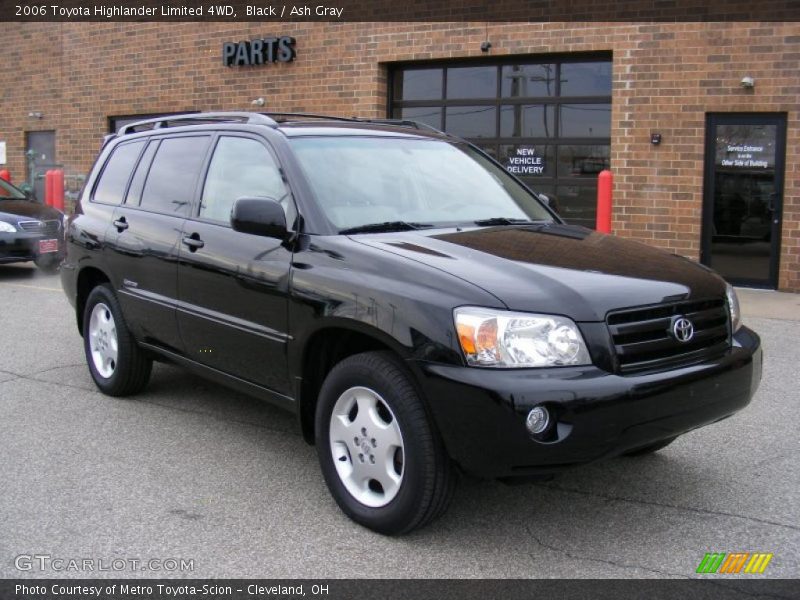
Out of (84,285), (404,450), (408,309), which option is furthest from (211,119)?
(404,450)

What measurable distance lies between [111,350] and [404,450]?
3019 millimetres

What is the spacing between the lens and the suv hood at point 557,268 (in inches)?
131

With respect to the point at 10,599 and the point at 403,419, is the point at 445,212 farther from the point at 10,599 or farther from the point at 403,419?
the point at 10,599

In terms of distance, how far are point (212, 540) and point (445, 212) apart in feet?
6.56

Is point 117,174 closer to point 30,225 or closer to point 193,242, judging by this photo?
point 193,242

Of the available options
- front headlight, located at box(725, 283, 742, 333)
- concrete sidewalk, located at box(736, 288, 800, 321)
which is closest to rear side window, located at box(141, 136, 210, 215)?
front headlight, located at box(725, 283, 742, 333)

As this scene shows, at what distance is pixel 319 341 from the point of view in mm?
3941

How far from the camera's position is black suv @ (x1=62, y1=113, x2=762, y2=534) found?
10.6ft

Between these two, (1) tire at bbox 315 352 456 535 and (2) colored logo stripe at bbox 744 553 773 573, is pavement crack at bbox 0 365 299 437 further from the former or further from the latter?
(2) colored logo stripe at bbox 744 553 773 573

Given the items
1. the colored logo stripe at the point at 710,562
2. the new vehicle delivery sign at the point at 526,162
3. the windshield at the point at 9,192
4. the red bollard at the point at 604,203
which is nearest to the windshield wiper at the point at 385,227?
the colored logo stripe at the point at 710,562

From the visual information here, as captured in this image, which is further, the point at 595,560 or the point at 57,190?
the point at 57,190

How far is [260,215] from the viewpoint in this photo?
3977mm
